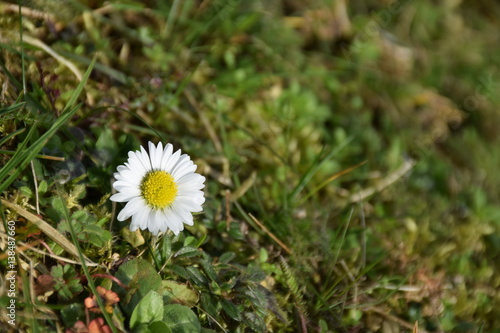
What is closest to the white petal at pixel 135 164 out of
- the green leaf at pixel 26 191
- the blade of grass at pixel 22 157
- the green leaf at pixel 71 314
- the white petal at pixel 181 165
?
the white petal at pixel 181 165

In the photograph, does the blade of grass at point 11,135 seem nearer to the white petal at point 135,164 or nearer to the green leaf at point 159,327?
the white petal at point 135,164

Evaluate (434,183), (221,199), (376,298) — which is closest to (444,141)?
(434,183)

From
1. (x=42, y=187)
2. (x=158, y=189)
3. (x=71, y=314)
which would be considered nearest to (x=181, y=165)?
(x=158, y=189)

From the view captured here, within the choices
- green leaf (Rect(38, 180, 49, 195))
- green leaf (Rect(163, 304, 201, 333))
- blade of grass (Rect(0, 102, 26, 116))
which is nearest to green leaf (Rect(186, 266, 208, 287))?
green leaf (Rect(163, 304, 201, 333))

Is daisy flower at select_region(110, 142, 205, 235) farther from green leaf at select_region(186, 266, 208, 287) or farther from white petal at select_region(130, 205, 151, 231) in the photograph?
green leaf at select_region(186, 266, 208, 287)

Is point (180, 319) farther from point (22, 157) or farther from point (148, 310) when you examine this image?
point (22, 157)

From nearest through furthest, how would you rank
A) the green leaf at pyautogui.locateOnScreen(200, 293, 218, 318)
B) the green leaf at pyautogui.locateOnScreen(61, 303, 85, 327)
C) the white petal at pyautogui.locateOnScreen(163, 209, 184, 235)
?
the green leaf at pyautogui.locateOnScreen(61, 303, 85, 327) < the white petal at pyautogui.locateOnScreen(163, 209, 184, 235) < the green leaf at pyautogui.locateOnScreen(200, 293, 218, 318)

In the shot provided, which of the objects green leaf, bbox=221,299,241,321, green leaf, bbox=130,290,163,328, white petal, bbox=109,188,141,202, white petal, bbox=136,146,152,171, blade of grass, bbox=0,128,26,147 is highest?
blade of grass, bbox=0,128,26,147

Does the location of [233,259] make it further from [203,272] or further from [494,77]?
[494,77]
